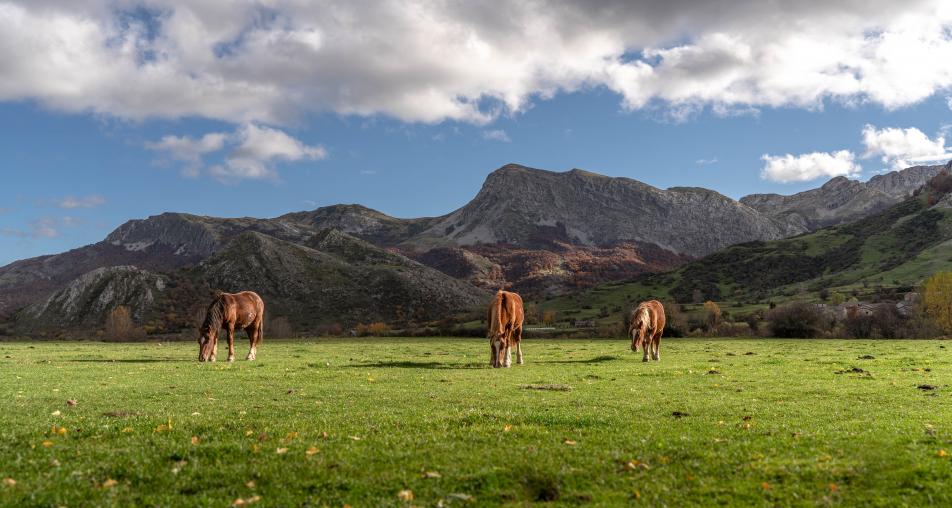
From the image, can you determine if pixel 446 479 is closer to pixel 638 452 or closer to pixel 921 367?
pixel 638 452

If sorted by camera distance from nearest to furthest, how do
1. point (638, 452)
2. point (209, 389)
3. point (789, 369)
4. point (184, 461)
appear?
point (184, 461)
point (638, 452)
point (209, 389)
point (789, 369)

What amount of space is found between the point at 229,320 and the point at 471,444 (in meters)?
25.2

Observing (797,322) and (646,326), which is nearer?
(646,326)

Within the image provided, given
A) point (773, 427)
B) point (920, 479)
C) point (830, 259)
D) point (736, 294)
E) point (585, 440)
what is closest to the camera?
point (920, 479)

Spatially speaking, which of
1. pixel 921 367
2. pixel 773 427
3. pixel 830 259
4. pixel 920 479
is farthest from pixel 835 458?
pixel 830 259

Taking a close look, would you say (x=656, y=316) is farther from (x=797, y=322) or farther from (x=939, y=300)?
(x=939, y=300)

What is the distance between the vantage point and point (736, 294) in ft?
531

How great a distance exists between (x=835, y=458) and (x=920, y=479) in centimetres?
128

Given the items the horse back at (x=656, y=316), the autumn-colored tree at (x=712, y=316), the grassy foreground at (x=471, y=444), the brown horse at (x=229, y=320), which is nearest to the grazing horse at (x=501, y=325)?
the grassy foreground at (x=471, y=444)

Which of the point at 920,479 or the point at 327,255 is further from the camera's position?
the point at 327,255

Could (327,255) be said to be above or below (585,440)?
above

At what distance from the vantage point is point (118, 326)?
94.4 meters

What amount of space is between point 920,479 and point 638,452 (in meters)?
4.19

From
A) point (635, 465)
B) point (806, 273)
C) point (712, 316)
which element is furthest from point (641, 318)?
point (806, 273)
